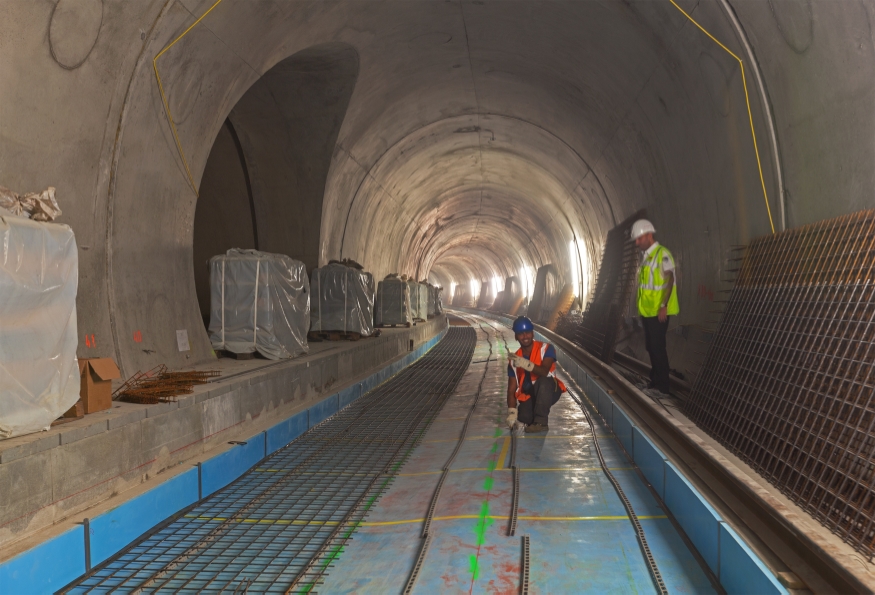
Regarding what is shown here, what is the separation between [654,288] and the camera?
6797mm

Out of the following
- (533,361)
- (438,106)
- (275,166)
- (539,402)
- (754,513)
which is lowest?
(539,402)

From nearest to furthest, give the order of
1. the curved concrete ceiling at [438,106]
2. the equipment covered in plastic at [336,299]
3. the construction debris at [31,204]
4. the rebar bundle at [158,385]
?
the construction debris at [31,204] < the curved concrete ceiling at [438,106] < the rebar bundle at [158,385] < the equipment covered in plastic at [336,299]

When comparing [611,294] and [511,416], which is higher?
[611,294]

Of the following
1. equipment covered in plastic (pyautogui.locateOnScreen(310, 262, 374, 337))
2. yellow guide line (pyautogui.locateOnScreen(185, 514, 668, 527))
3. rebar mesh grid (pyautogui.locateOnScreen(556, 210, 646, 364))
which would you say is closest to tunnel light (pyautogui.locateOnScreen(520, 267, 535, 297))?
rebar mesh grid (pyautogui.locateOnScreen(556, 210, 646, 364))

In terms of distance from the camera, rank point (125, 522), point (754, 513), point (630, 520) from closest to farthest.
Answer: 1. point (754, 513)
2. point (125, 522)
3. point (630, 520)

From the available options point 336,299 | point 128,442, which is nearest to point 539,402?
point 128,442

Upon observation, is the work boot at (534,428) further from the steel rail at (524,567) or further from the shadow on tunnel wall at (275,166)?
the shadow on tunnel wall at (275,166)

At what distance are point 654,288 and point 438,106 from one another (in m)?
8.24

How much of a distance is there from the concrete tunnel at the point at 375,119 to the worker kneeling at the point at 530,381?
226 centimetres

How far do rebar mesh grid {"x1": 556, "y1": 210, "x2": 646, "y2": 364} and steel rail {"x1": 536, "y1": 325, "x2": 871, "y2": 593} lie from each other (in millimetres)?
4513

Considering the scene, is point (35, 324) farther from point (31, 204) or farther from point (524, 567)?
point (524, 567)

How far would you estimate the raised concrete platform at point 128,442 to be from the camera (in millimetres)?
3576

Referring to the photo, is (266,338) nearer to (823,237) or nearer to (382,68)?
(382,68)

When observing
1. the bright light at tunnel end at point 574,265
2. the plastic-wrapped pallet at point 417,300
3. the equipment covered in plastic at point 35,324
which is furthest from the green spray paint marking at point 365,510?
the bright light at tunnel end at point 574,265
